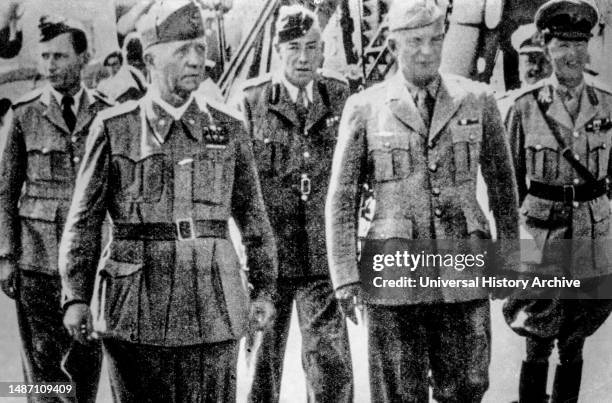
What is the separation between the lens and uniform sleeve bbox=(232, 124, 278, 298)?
360cm

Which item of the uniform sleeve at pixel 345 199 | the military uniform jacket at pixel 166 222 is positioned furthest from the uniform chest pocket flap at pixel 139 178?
the uniform sleeve at pixel 345 199

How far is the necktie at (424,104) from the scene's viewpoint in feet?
11.8

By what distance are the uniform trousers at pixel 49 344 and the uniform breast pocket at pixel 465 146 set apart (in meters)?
2.09

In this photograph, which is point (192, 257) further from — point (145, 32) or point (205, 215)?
point (145, 32)

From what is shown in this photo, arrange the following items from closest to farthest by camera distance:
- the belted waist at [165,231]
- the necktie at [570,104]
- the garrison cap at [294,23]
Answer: the belted waist at [165,231], the garrison cap at [294,23], the necktie at [570,104]

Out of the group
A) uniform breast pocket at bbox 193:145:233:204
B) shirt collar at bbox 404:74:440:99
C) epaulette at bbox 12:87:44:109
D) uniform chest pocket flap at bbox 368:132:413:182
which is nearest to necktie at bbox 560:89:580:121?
shirt collar at bbox 404:74:440:99

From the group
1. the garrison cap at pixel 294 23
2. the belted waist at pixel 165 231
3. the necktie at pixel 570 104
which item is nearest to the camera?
the belted waist at pixel 165 231

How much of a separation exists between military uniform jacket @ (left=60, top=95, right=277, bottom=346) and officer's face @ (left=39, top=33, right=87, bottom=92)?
11.8 inches

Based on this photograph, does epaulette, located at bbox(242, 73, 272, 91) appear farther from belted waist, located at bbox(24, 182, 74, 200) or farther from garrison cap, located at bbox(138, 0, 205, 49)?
belted waist, located at bbox(24, 182, 74, 200)

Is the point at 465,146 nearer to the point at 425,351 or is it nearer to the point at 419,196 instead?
the point at 419,196

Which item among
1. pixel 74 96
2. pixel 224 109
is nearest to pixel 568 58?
pixel 224 109

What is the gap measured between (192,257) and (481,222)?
1.45 m

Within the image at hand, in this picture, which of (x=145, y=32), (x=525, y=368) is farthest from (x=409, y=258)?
(x=145, y=32)

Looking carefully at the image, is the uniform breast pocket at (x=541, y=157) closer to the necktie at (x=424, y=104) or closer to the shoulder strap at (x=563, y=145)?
the shoulder strap at (x=563, y=145)
